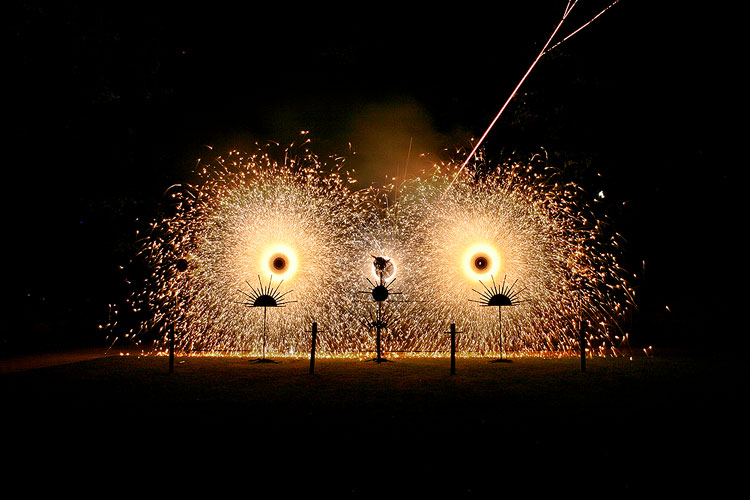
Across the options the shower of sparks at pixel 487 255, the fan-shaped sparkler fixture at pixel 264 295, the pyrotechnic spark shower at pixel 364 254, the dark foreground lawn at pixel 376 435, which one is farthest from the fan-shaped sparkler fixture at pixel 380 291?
the dark foreground lawn at pixel 376 435

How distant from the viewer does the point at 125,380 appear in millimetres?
10672

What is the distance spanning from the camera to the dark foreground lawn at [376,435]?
4352 mm

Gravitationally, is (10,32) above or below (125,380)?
above

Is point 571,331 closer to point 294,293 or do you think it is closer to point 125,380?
point 294,293

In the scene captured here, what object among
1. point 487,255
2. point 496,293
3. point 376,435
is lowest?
point 376,435

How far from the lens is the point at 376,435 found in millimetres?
5840

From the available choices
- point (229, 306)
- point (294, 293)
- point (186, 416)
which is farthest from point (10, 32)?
point (186, 416)

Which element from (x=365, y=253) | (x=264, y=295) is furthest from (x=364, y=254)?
(x=264, y=295)

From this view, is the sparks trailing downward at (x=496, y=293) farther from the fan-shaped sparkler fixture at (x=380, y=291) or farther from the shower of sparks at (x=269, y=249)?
the shower of sparks at (x=269, y=249)

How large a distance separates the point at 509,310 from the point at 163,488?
507 inches

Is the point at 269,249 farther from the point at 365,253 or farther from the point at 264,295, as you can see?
the point at 365,253

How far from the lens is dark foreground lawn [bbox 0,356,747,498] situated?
4352 millimetres

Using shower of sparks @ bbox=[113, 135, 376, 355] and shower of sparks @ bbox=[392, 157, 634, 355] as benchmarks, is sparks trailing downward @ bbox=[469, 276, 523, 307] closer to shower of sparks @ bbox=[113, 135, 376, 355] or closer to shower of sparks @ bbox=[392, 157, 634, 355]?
shower of sparks @ bbox=[392, 157, 634, 355]

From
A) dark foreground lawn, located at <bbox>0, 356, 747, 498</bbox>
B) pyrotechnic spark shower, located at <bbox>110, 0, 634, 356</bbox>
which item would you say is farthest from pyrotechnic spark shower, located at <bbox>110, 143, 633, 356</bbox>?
dark foreground lawn, located at <bbox>0, 356, 747, 498</bbox>
